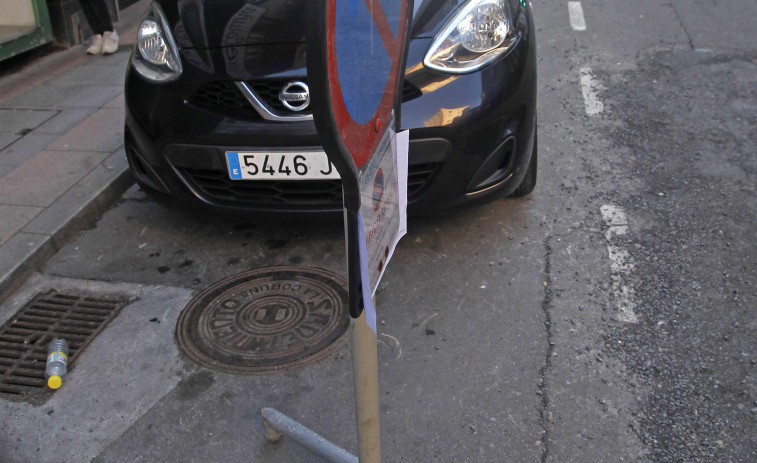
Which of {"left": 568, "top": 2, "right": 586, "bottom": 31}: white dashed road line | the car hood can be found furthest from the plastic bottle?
{"left": 568, "top": 2, "right": 586, "bottom": 31}: white dashed road line

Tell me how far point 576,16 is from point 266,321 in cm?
581

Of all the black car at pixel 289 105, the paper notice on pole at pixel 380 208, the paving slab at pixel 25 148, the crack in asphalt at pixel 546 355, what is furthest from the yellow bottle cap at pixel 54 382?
the paving slab at pixel 25 148

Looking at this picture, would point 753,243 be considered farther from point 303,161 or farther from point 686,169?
Answer: point 303,161

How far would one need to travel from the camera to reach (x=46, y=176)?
4.26m

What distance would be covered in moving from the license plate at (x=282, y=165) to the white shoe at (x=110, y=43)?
4.06 m

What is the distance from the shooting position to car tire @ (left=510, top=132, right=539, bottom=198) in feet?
12.4

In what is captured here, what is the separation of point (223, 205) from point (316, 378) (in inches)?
42.1

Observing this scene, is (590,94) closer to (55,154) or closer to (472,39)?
(472,39)

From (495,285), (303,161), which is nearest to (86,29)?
(303,161)

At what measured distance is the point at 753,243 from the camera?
135 inches

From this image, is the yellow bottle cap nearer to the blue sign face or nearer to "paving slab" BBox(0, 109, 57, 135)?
the blue sign face

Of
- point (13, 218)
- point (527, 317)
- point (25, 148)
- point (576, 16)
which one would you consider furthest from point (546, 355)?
point (576, 16)

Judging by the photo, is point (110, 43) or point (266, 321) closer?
point (266, 321)

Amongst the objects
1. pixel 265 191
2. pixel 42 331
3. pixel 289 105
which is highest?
pixel 289 105
